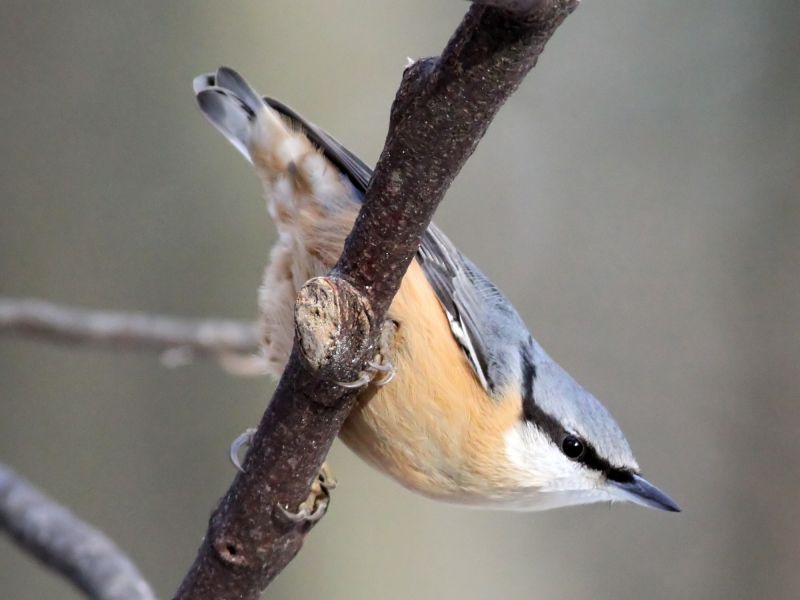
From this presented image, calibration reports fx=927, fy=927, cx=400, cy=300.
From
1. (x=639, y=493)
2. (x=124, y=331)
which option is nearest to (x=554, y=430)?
(x=639, y=493)

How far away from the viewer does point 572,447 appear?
175 centimetres

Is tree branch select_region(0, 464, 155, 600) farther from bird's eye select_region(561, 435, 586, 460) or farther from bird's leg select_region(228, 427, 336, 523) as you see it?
bird's eye select_region(561, 435, 586, 460)

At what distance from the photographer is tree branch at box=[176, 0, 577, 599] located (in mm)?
968

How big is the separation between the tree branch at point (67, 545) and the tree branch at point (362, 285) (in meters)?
0.24

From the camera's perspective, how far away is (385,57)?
159 inches

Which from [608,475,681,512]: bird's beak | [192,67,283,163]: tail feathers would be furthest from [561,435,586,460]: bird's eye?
[192,67,283,163]: tail feathers

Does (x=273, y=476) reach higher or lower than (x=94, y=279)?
lower

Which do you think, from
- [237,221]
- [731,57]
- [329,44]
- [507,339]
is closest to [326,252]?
[507,339]

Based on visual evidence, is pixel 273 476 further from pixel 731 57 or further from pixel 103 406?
pixel 731 57

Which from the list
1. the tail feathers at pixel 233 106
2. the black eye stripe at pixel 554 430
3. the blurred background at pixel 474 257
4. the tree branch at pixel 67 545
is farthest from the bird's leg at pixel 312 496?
the blurred background at pixel 474 257

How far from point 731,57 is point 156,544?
3.29 m

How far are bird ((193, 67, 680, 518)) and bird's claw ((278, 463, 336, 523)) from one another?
90 mm

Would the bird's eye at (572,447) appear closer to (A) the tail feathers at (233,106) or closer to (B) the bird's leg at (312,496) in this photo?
(B) the bird's leg at (312,496)

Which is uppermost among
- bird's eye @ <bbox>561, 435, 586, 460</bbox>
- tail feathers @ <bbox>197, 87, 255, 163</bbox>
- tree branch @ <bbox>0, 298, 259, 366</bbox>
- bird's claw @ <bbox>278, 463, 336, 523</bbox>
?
tail feathers @ <bbox>197, 87, 255, 163</bbox>
